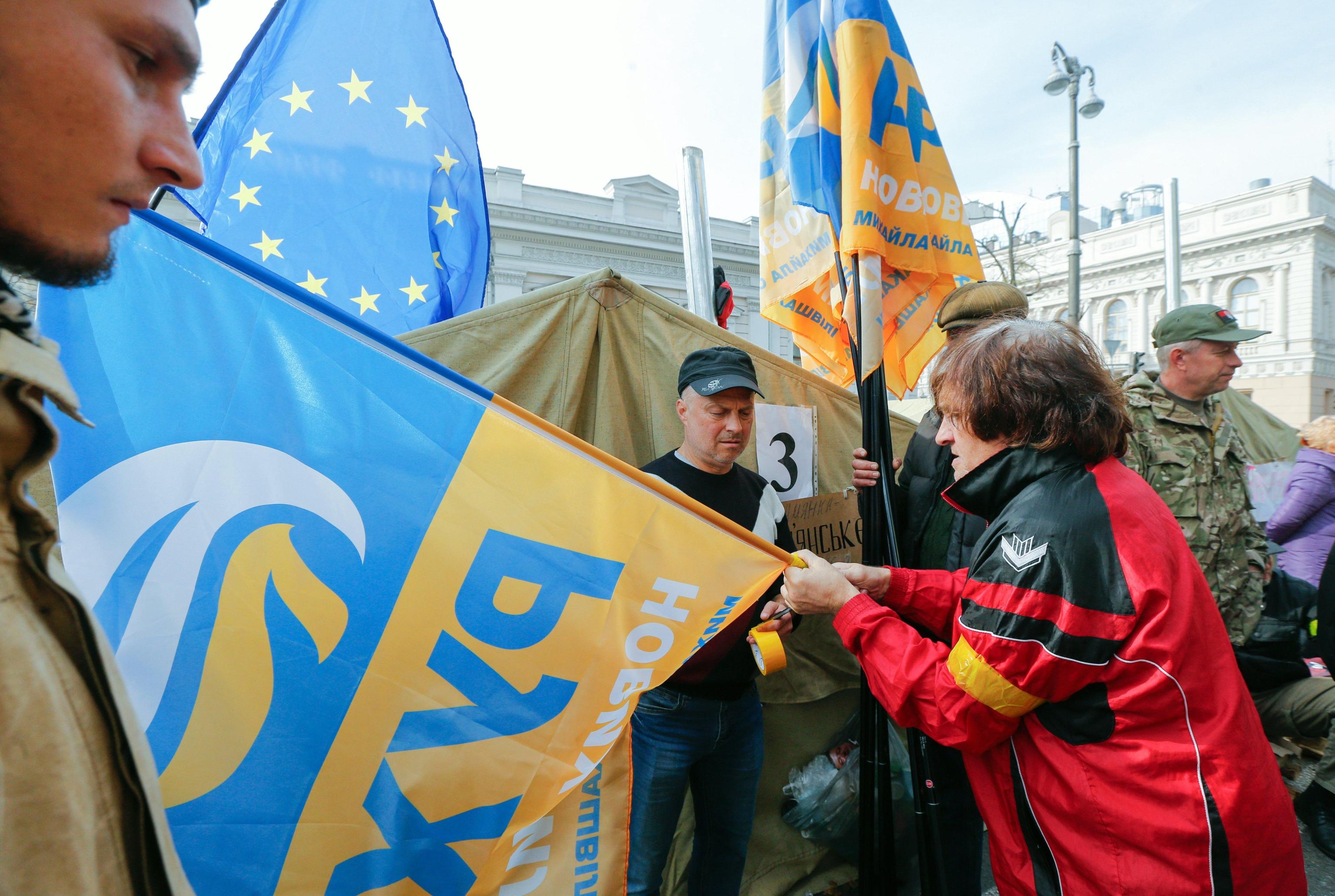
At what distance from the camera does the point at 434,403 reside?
1.41 metres

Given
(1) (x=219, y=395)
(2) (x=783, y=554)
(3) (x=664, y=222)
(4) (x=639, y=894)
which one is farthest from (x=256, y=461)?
(3) (x=664, y=222)

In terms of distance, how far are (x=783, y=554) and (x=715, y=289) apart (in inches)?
120

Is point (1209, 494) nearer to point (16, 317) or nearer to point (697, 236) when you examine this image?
point (697, 236)

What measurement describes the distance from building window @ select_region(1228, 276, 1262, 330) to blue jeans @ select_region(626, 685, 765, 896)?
134 feet

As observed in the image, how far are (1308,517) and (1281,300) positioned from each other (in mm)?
A: 37823

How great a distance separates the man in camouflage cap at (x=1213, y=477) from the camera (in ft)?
10.1

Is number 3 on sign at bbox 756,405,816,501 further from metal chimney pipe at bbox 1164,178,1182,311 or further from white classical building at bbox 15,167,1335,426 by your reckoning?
white classical building at bbox 15,167,1335,426

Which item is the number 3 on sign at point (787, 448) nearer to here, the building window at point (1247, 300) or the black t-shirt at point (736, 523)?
the black t-shirt at point (736, 523)

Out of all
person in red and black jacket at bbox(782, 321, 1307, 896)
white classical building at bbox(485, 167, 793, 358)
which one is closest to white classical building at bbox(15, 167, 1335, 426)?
white classical building at bbox(485, 167, 793, 358)

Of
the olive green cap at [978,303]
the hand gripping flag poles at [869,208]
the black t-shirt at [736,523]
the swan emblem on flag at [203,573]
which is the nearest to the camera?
the swan emblem on flag at [203,573]

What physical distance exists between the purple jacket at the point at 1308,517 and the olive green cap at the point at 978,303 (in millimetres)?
2920

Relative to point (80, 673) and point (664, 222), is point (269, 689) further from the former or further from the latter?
point (664, 222)

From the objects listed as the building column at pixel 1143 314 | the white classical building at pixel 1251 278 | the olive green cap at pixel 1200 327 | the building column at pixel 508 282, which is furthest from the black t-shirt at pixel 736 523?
the building column at pixel 1143 314

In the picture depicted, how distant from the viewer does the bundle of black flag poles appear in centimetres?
203
